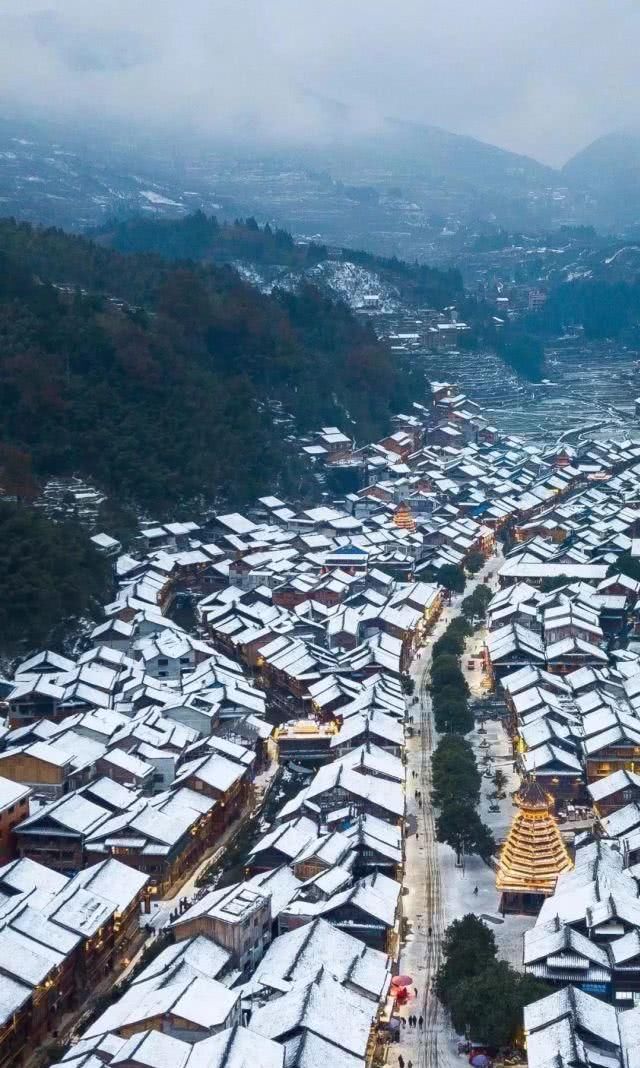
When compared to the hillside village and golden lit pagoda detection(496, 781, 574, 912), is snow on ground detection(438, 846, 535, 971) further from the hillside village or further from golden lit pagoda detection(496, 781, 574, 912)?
golden lit pagoda detection(496, 781, 574, 912)

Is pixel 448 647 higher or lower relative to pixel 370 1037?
lower

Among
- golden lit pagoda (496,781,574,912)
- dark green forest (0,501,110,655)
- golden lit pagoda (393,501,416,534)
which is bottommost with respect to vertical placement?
golden lit pagoda (393,501,416,534)

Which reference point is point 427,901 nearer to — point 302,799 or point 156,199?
point 302,799

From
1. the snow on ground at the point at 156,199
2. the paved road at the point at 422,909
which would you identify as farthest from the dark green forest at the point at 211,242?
the paved road at the point at 422,909

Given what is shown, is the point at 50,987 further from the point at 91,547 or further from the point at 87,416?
the point at 87,416

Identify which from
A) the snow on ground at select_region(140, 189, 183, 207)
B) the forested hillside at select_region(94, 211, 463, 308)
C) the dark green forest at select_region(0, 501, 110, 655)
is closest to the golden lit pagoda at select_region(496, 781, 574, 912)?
the dark green forest at select_region(0, 501, 110, 655)

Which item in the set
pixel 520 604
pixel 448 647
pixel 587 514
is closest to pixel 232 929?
pixel 448 647
